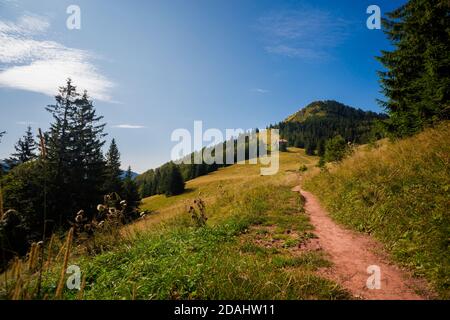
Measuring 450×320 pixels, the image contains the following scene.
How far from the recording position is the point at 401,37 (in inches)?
651

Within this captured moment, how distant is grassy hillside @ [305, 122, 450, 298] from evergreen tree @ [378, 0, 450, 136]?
15.3ft

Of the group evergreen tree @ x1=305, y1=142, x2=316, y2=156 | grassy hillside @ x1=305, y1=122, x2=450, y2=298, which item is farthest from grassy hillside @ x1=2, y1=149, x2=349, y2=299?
evergreen tree @ x1=305, y1=142, x2=316, y2=156

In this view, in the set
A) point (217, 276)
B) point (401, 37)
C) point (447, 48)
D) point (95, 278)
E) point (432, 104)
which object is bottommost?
point (95, 278)

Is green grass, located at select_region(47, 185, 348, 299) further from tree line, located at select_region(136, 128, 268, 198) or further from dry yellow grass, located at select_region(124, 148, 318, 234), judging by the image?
tree line, located at select_region(136, 128, 268, 198)

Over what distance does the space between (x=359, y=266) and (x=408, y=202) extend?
266 centimetres

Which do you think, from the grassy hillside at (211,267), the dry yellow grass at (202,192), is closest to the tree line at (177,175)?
the dry yellow grass at (202,192)

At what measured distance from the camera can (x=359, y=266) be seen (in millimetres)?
4941

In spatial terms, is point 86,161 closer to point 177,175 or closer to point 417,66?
point 417,66

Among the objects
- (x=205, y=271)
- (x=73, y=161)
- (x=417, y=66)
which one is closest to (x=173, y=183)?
(x=73, y=161)

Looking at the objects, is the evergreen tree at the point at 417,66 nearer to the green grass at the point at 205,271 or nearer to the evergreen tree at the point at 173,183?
the green grass at the point at 205,271

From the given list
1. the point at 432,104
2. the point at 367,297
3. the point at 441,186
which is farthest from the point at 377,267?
the point at 432,104

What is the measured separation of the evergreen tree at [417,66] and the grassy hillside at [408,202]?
467 centimetres
